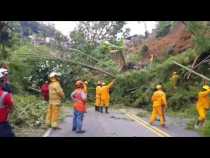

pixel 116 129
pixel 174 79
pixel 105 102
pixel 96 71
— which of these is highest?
pixel 96 71

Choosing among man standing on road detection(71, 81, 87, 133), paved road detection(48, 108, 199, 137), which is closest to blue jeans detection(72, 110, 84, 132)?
man standing on road detection(71, 81, 87, 133)

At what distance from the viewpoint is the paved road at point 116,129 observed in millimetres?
16188

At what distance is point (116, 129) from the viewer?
58.3 feet

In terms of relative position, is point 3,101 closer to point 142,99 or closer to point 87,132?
point 87,132

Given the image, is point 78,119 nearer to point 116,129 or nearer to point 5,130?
point 116,129

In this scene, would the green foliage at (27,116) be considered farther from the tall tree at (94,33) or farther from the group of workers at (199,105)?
the tall tree at (94,33)

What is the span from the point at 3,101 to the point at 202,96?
32.4ft

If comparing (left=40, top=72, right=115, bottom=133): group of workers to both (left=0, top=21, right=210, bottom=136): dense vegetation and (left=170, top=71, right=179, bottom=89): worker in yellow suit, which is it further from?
(left=170, top=71, right=179, bottom=89): worker in yellow suit

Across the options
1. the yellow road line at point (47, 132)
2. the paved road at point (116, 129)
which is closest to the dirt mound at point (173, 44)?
the paved road at point (116, 129)

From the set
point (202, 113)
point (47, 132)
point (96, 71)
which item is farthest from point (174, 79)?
point (47, 132)

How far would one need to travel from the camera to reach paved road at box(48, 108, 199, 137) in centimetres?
1619
